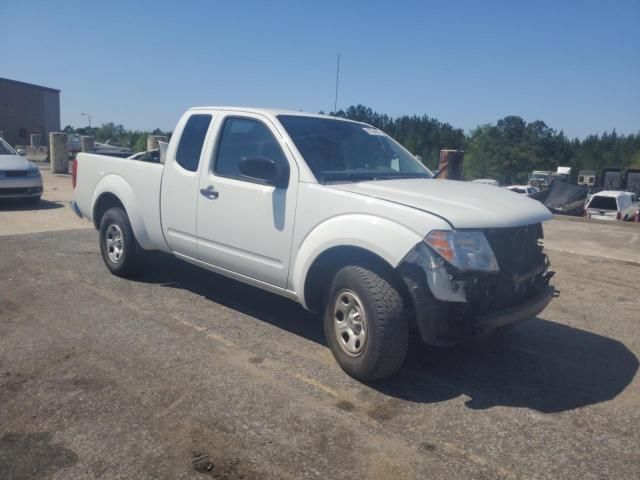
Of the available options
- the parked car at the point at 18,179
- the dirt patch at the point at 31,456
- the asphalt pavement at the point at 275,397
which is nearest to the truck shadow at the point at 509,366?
the asphalt pavement at the point at 275,397

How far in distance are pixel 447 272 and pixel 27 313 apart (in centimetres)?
386

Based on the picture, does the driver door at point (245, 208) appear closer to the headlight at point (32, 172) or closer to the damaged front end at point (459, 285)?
the damaged front end at point (459, 285)

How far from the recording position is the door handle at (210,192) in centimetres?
489

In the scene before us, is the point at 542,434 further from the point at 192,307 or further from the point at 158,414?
the point at 192,307

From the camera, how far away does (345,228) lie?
12.6 feet

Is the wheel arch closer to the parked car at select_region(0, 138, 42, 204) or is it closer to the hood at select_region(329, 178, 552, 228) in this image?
the hood at select_region(329, 178, 552, 228)

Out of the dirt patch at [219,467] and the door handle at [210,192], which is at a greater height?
the door handle at [210,192]

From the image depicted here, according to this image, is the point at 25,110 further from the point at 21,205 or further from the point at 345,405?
the point at 345,405

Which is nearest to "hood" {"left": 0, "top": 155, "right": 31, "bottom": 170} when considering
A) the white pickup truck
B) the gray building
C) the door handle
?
the white pickup truck

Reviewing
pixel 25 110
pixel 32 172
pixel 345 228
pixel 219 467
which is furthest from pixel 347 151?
pixel 25 110

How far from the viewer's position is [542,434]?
3.24 metres

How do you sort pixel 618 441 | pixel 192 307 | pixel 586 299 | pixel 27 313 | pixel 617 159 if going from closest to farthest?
pixel 618 441 → pixel 27 313 → pixel 192 307 → pixel 586 299 → pixel 617 159

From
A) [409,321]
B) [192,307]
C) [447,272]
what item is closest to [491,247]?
[447,272]

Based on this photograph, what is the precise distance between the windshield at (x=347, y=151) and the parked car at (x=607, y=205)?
724 inches
